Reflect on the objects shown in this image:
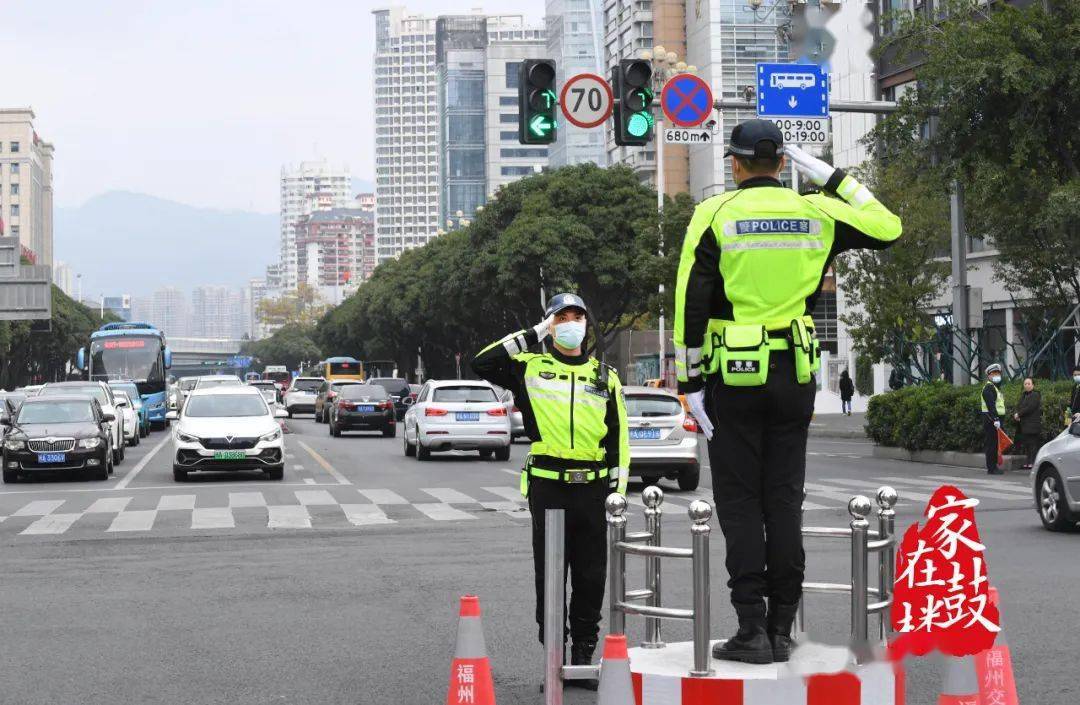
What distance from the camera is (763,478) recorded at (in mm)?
5809

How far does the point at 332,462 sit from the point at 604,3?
88.0m

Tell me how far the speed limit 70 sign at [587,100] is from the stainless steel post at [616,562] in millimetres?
13756

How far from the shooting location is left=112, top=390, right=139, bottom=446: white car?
130 ft

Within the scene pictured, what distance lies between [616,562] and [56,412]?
2354 cm

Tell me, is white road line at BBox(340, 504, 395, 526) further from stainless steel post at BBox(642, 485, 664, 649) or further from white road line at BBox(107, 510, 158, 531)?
stainless steel post at BBox(642, 485, 664, 649)

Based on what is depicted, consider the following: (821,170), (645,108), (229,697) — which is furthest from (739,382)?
(645,108)

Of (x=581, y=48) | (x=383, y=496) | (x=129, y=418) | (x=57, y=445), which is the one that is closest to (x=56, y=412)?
(x=57, y=445)

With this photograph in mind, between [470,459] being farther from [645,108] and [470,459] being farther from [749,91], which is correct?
[645,108]

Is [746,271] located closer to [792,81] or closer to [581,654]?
[581,654]

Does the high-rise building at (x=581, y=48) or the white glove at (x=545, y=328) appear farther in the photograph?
the high-rise building at (x=581, y=48)

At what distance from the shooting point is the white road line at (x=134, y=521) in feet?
56.1

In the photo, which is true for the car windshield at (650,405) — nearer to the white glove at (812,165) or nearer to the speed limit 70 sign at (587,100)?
the speed limit 70 sign at (587,100)

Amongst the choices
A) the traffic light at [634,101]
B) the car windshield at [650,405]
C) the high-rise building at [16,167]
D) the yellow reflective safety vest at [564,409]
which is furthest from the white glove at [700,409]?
the high-rise building at [16,167]

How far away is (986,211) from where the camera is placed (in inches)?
1252
